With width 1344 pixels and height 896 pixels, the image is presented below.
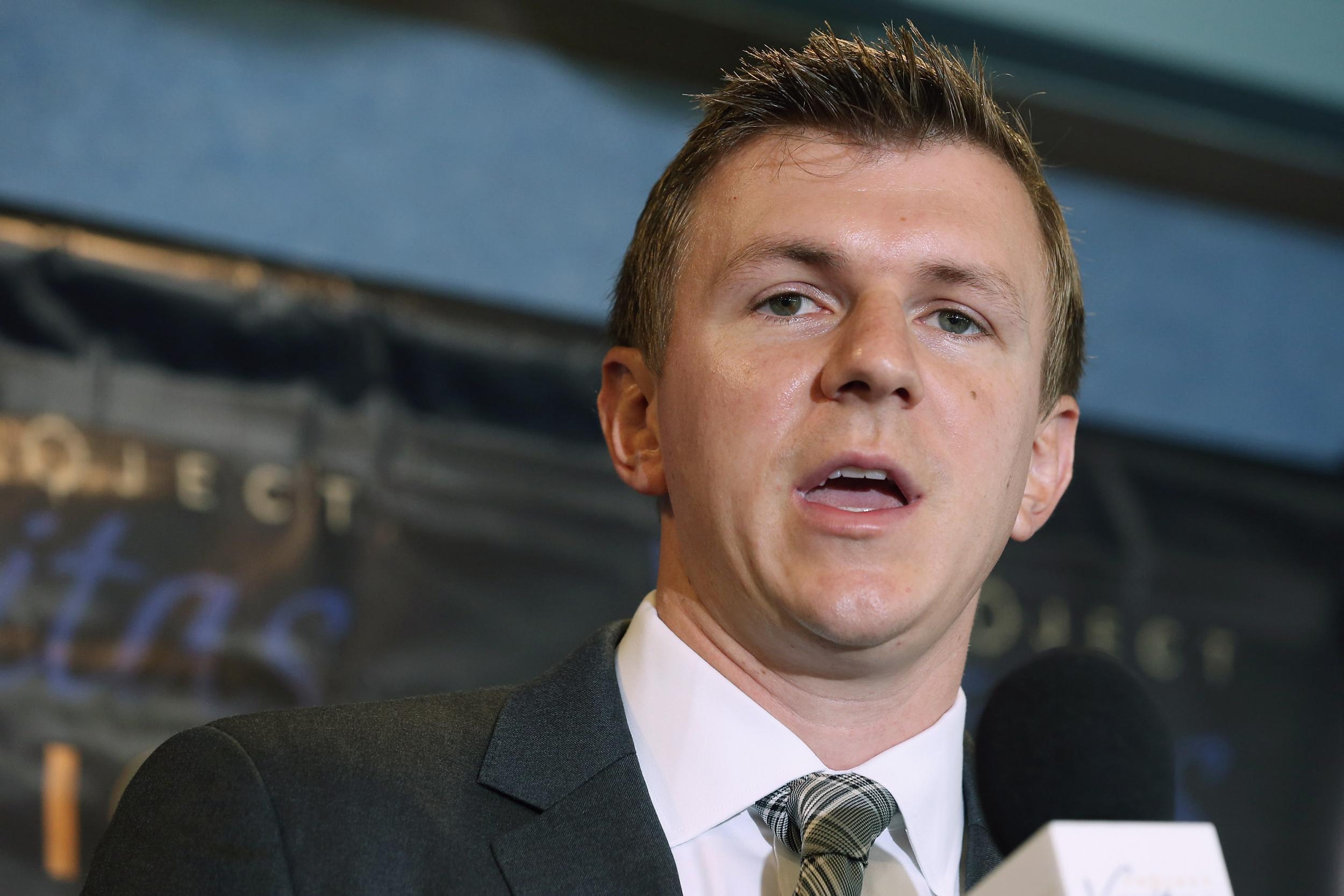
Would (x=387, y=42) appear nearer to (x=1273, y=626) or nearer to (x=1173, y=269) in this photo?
(x=1173, y=269)

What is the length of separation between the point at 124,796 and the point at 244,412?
1334 mm

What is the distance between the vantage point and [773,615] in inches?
53.9

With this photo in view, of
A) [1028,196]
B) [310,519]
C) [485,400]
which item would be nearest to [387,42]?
[485,400]

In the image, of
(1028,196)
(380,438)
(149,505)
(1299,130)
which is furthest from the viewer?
(1299,130)

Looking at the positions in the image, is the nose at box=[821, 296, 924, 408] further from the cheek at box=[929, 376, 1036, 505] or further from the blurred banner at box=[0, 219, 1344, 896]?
the blurred banner at box=[0, 219, 1344, 896]

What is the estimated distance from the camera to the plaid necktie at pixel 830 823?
1215mm

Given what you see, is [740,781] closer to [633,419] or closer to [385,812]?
[385,812]

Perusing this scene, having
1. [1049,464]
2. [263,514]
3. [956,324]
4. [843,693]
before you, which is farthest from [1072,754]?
[263,514]

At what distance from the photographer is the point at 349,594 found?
2566mm

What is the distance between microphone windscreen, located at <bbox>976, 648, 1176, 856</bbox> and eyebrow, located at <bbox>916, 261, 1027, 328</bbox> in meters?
0.58

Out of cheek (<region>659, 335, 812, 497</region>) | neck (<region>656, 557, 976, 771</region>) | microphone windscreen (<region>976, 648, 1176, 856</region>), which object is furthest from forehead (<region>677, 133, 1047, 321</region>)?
microphone windscreen (<region>976, 648, 1176, 856</region>)

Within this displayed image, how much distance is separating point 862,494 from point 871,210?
304 mm

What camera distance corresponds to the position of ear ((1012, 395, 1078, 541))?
5.40ft

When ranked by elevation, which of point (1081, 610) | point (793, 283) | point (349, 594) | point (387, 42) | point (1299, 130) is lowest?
point (349, 594)
